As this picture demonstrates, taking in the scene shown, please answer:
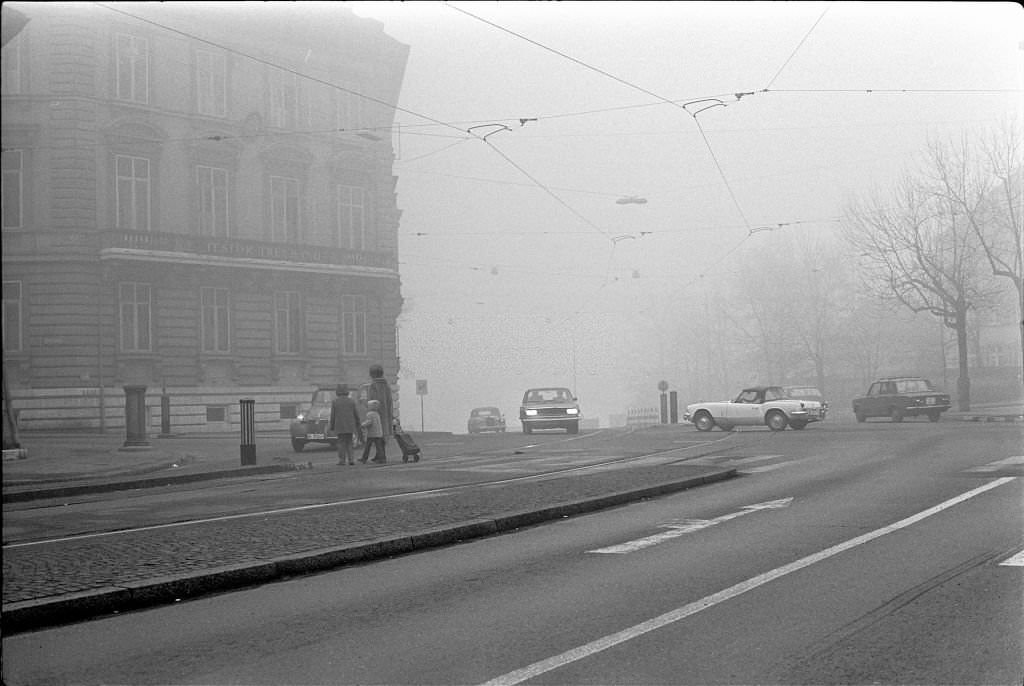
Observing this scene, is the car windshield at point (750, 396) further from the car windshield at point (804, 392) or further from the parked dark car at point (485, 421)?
the parked dark car at point (485, 421)

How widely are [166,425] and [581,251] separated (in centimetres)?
2392

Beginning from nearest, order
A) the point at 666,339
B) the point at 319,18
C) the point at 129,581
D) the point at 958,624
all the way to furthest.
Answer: the point at 958,624 < the point at 129,581 < the point at 319,18 < the point at 666,339

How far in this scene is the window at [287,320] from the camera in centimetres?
4497

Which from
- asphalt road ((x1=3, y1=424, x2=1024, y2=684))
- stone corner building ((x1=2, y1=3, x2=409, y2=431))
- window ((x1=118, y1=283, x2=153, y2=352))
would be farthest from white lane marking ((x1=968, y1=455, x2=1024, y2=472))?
window ((x1=118, y1=283, x2=153, y2=352))

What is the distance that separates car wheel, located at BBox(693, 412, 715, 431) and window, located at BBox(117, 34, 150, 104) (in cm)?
2381

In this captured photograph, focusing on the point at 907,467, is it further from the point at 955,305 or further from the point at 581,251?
the point at 581,251

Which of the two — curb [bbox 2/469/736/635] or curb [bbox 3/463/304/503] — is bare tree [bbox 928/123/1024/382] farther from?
curb [bbox 2/469/736/635]

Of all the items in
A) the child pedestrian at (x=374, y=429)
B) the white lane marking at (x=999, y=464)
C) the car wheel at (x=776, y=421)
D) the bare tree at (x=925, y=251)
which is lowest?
the white lane marking at (x=999, y=464)

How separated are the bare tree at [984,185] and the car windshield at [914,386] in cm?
556

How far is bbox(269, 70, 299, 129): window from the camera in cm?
4531

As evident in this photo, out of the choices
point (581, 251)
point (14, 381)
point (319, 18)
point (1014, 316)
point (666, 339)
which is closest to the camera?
point (14, 381)

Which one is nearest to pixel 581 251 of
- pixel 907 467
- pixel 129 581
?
pixel 907 467

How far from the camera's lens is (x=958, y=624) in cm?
630

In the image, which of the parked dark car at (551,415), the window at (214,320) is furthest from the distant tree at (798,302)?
the window at (214,320)
